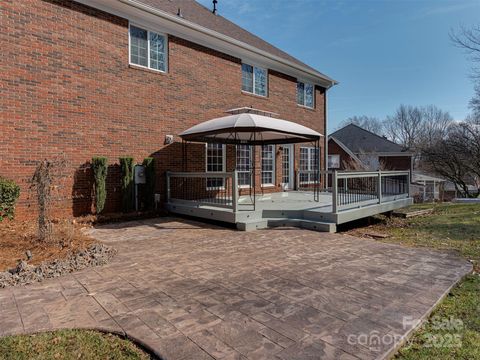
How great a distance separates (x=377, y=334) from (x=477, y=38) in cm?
2021

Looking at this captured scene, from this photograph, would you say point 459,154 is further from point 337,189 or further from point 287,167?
point 337,189

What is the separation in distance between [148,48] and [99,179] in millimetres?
4548

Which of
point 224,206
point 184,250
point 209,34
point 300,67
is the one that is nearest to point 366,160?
point 300,67

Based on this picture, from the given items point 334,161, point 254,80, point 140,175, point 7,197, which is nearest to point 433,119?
point 334,161

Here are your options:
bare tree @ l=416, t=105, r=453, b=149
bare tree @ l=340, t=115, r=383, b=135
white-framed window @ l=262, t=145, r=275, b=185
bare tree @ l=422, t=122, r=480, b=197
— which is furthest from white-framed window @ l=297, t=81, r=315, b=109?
bare tree @ l=340, t=115, r=383, b=135

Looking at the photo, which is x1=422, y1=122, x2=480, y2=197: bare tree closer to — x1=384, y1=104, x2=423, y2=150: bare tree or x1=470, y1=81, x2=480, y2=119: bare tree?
x1=470, y1=81, x2=480, y2=119: bare tree

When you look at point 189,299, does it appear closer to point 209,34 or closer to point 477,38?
point 209,34

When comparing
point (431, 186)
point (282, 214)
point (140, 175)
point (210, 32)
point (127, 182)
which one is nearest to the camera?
point (282, 214)

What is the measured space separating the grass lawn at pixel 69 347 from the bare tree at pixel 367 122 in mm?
63578

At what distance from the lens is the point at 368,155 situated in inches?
1170

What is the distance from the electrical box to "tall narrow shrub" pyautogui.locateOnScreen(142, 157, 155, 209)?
0.09 metres

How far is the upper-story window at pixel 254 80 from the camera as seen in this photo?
44.3 feet

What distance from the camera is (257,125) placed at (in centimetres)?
808

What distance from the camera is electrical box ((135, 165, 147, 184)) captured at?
967 cm
